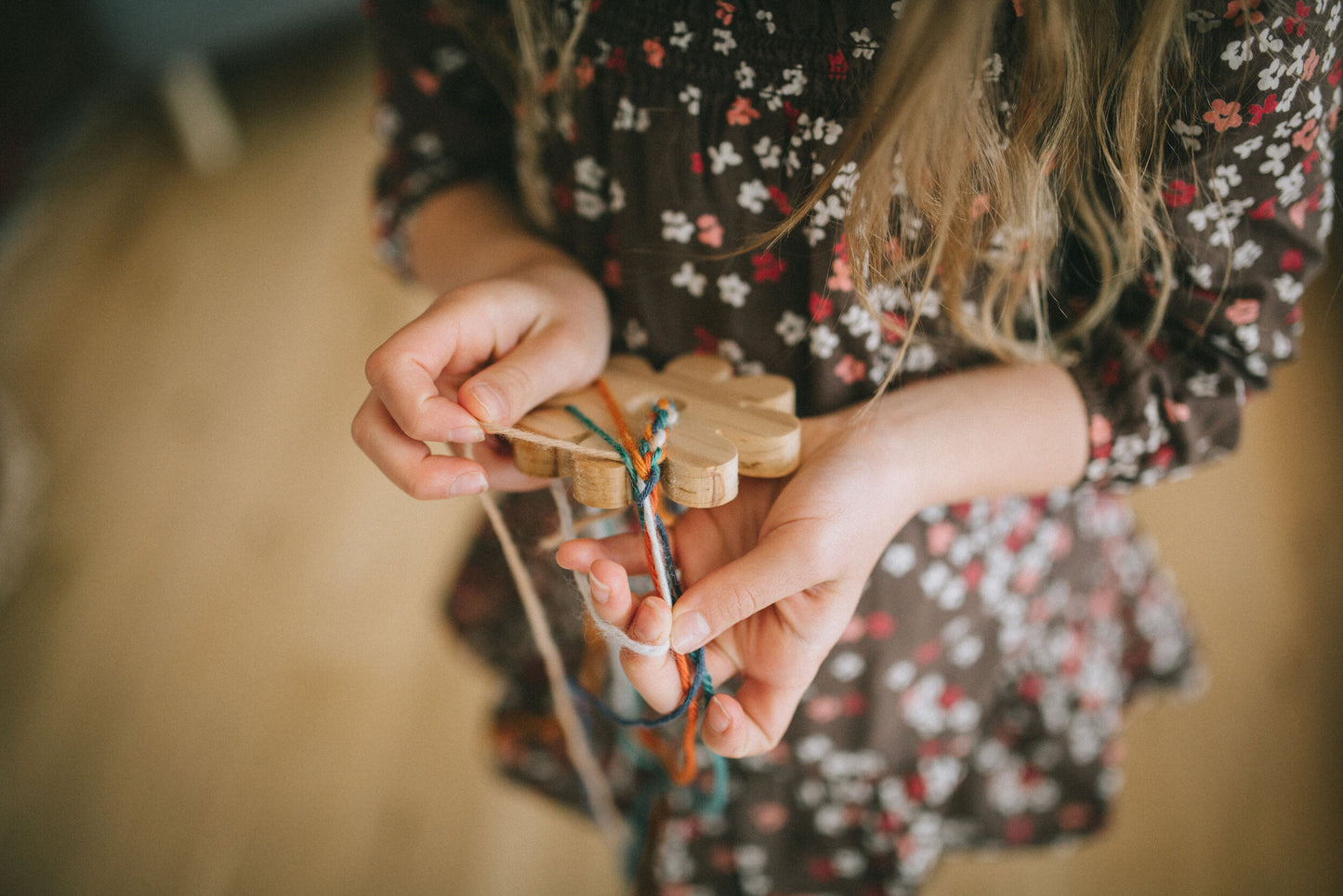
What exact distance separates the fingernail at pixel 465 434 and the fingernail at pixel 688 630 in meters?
0.14

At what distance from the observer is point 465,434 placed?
0.43m

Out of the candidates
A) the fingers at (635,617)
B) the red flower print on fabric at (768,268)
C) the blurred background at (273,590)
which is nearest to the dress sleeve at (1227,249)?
the red flower print on fabric at (768,268)

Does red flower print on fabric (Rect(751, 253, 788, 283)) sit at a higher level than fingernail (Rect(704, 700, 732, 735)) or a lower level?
higher

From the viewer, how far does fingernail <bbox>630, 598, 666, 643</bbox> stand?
16.8 inches

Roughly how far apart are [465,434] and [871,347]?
0.87ft

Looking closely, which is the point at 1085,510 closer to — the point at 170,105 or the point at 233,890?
the point at 233,890

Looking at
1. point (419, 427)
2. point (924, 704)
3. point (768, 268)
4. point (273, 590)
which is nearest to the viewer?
point (419, 427)

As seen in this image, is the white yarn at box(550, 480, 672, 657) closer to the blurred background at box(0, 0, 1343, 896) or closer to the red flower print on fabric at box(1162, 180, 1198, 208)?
the red flower print on fabric at box(1162, 180, 1198, 208)

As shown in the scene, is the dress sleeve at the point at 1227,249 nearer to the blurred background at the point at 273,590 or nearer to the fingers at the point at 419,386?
A: the fingers at the point at 419,386

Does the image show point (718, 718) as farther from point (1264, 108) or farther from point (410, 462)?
point (1264, 108)

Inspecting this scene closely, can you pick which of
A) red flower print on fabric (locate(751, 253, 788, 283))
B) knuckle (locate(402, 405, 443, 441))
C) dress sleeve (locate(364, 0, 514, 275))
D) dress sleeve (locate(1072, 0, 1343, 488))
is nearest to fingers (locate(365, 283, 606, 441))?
knuckle (locate(402, 405, 443, 441))

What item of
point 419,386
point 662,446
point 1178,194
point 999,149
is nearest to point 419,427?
point 419,386

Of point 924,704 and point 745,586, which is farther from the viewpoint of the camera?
point 924,704

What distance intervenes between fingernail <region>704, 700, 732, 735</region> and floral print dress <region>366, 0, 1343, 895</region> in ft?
0.50
